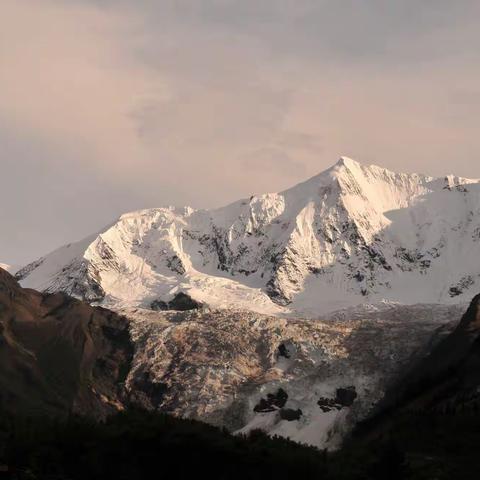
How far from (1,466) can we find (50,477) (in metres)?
7.70

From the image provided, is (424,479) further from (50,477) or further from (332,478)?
(50,477)

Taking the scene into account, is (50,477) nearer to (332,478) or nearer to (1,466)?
(1,466)

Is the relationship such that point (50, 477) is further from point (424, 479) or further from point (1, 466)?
point (424, 479)

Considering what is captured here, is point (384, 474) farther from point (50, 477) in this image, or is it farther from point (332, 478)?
point (50, 477)

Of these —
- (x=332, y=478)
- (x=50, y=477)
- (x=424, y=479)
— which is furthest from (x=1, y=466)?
(x=424, y=479)

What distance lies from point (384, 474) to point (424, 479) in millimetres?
6193

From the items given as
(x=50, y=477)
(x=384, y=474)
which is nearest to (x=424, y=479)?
(x=384, y=474)

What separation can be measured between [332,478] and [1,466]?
166ft

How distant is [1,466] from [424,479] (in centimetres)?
6494

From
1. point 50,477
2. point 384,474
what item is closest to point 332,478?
point 384,474

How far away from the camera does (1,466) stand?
19800 centimetres

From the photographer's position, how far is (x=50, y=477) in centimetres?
19962

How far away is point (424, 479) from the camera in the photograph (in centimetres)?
19938
